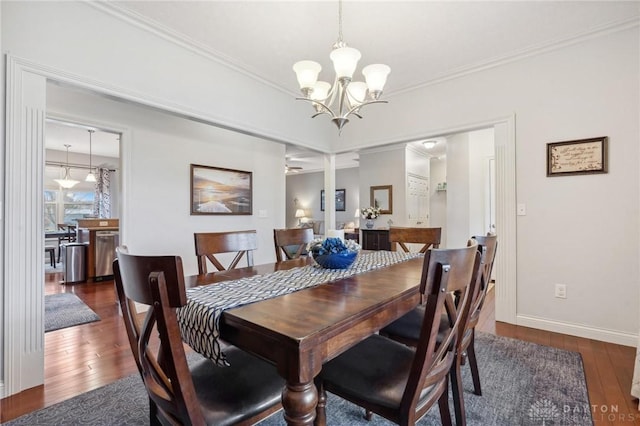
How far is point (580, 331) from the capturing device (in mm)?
2584

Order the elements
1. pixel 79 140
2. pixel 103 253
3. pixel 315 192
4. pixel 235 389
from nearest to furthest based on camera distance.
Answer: pixel 235 389, pixel 103 253, pixel 79 140, pixel 315 192

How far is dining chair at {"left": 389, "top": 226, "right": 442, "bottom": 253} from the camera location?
7.97 feet

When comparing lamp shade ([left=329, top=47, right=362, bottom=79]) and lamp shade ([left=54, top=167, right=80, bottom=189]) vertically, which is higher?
lamp shade ([left=329, top=47, right=362, bottom=79])

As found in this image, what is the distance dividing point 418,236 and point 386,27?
5.64 ft

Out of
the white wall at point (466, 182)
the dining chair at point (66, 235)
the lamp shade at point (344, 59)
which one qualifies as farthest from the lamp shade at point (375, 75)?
the dining chair at point (66, 235)

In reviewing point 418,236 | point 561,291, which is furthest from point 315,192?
point 561,291

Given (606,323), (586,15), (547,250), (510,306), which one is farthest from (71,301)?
(586,15)

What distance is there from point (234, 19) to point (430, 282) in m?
2.46

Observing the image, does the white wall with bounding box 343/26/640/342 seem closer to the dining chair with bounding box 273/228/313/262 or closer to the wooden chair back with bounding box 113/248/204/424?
the dining chair with bounding box 273/228/313/262

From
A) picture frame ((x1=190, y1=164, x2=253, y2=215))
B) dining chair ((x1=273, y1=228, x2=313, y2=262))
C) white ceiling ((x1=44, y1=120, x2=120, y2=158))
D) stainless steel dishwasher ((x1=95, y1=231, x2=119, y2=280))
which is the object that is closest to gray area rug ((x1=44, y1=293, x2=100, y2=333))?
stainless steel dishwasher ((x1=95, y1=231, x2=119, y2=280))

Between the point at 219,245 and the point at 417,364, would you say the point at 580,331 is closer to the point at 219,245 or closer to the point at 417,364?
the point at 417,364

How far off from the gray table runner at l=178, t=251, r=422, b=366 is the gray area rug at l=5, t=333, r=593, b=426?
752mm

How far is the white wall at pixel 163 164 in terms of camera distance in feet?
10.5

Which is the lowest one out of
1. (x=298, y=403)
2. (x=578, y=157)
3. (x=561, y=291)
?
(x=561, y=291)
